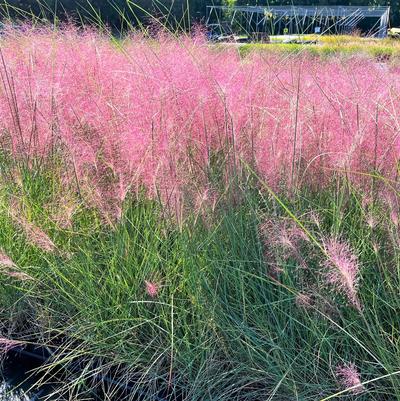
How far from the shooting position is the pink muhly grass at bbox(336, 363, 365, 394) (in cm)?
114

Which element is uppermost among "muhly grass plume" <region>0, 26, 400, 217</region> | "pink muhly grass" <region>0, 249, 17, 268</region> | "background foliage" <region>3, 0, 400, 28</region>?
"muhly grass plume" <region>0, 26, 400, 217</region>

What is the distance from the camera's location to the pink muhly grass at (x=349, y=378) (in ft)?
3.75

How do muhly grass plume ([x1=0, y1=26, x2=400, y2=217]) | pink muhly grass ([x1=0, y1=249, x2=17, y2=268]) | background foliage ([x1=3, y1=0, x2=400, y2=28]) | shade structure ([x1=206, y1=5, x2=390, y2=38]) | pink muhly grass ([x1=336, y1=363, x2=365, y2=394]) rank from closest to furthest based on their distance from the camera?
pink muhly grass ([x1=336, y1=363, x2=365, y2=394])
pink muhly grass ([x1=0, y1=249, x2=17, y2=268])
muhly grass plume ([x1=0, y1=26, x2=400, y2=217])
shade structure ([x1=206, y1=5, x2=390, y2=38])
background foliage ([x1=3, y1=0, x2=400, y2=28])

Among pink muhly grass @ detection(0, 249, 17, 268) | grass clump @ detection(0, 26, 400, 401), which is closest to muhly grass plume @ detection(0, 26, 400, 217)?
grass clump @ detection(0, 26, 400, 401)

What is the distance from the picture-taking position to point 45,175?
190 centimetres

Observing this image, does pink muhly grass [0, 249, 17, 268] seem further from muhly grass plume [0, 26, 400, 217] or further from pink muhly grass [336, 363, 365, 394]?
pink muhly grass [336, 363, 365, 394]

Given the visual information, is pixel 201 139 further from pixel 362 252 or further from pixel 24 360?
pixel 24 360

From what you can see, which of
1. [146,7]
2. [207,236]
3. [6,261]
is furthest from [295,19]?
[146,7]

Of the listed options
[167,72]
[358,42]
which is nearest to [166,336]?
[167,72]

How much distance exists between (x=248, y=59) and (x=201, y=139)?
1058 mm

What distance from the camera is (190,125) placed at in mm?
1640

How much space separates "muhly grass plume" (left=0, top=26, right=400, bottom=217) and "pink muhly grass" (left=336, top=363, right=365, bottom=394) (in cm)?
51

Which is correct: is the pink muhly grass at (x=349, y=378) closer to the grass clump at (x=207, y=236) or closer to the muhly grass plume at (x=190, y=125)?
the grass clump at (x=207, y=236)

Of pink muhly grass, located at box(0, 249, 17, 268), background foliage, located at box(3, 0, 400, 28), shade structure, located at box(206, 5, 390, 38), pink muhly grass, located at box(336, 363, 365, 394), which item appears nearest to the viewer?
pink muhly grass, located at box(336, 363, 365, 394)
